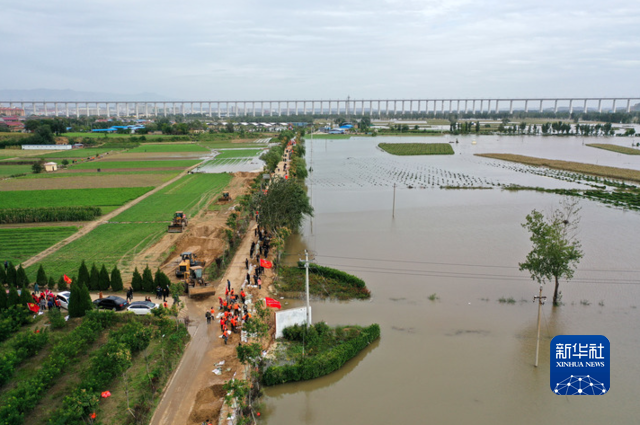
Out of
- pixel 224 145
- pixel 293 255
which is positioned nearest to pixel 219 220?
pixel 293 255

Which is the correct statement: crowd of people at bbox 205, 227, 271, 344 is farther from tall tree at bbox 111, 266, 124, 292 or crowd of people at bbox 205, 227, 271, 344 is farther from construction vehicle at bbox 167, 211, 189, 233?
construction vehicle at bbox 167, 211, 189, 233

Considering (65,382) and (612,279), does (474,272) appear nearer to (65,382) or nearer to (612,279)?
(612,279)

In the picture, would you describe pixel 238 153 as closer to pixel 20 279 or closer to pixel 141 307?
pixel 20 279

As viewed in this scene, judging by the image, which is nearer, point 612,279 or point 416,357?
point 416,357

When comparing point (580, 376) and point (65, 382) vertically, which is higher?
point (580, 376)

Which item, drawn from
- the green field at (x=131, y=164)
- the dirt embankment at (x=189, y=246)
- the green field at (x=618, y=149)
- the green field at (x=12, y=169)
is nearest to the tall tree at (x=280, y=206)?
the dirt embankment at (x=189, y=246)

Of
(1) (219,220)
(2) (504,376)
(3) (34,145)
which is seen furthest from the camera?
(3) (34,145)

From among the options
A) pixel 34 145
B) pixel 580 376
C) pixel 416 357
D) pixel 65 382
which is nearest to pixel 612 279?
pixel 416 357

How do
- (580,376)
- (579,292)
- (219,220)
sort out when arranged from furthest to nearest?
(219,220), (579,292), (580,376)
